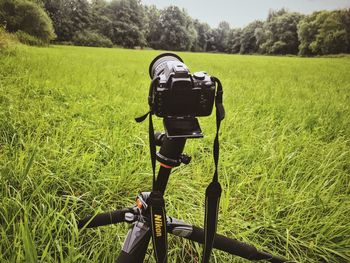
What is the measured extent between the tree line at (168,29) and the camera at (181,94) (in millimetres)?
9407

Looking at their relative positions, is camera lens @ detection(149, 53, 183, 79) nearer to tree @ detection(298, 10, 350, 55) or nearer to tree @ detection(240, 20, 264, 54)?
tree @ detection(298, 10, 350, 55)

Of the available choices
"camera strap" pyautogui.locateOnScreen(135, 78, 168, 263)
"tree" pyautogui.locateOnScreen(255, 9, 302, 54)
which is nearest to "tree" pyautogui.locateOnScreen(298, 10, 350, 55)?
"tree" pyautogui.locateOnScreen(255, 9, 302, 54)

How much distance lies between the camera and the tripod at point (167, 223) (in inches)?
33.3

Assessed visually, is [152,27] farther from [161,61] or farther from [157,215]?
[157,215]

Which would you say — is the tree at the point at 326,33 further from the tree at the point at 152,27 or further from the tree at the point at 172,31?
the tree at the point at 152,27

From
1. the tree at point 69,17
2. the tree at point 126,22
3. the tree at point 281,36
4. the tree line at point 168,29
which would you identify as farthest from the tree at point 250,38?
the tree at point 69,17

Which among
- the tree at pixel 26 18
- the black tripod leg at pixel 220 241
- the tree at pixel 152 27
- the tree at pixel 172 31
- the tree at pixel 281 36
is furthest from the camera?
the tree at pixel 172 31

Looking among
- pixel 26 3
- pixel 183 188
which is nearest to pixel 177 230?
pixel 183 188

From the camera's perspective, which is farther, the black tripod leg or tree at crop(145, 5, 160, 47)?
tree at crop(145, 5, 160, 47)

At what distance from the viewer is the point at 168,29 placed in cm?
4588

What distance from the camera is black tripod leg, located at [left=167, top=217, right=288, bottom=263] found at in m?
1.02

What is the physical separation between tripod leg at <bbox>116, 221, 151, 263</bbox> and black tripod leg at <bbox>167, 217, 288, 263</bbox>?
118 millimetres

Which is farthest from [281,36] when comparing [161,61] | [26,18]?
[161,61]

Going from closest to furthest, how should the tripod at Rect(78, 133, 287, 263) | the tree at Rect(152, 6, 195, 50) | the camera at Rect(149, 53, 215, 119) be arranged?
the camera at Rect(149, 53, 215, 119) → the tripod at Rect(78, 133, 287, 263) → the tree at Rect(152, 6, 195, 50)
